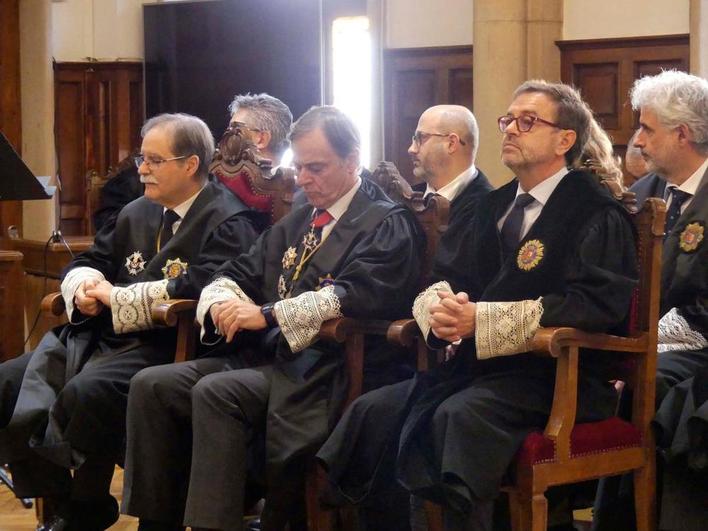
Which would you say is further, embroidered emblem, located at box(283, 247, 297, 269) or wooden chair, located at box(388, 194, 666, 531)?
embroidered emblem, located at box(283, 247, 297, 269)

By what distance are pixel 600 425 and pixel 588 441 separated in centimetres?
8

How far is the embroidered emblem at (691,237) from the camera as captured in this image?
3.99m

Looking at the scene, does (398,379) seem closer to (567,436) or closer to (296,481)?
(296,481)

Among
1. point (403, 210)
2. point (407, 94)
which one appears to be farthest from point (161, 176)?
point (407, 94)

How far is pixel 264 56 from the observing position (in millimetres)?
12039

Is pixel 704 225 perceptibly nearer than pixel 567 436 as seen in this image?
No

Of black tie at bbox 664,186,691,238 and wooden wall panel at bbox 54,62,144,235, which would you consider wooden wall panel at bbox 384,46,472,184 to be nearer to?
wooden wall panel at bbox 54,62,144,235

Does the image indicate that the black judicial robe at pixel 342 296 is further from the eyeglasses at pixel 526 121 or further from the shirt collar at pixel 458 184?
the eyeglasses at pixel 526 121

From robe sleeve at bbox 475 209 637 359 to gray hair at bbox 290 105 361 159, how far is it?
883 mm

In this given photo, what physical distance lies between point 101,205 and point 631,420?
3015 mm

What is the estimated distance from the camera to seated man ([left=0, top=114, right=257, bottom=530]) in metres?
4.28

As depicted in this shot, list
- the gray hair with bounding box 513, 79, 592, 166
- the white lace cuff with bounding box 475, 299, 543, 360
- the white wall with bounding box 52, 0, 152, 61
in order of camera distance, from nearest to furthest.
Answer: the white lace cuff with bounding box 475, 299, 543, 360, the gray hair with bounding box 513, 79, 592, 166, the white wall with bounding box 52, 0, 152, 61

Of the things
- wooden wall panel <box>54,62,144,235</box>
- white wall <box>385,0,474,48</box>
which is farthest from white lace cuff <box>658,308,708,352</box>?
wooden wall panel <box>54,62,144,235</box>

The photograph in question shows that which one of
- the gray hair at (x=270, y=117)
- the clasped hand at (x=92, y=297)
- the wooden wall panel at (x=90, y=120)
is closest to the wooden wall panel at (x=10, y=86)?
the wooden wall panel at (x=90, y=120)
